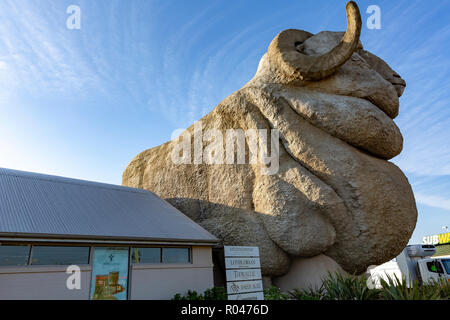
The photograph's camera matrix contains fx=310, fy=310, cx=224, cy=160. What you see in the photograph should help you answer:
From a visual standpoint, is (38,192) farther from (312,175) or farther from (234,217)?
(312,175)

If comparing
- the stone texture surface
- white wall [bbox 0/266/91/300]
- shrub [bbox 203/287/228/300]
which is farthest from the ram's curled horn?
white wall [bbox 0/266/91/300]

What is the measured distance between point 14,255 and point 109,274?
2535 mm

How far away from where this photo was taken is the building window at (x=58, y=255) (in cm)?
827

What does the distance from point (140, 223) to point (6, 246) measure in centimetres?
395

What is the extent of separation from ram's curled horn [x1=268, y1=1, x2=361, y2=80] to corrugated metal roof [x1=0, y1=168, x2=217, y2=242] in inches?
297

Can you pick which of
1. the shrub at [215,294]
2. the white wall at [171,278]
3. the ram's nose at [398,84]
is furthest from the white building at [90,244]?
the ram's nose at [398,84]

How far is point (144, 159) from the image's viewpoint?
1859 cm

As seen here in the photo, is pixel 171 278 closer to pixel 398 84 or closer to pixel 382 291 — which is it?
pixel 382 291

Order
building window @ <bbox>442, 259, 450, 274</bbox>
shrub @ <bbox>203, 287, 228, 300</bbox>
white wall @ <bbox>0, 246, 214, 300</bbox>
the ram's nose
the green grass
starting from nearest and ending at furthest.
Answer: the green grass, white wall @ <bbox>0, 246, 214, 300</bbox>, shrub @ <bbox>203, 287, 228, 300</bbox>, the ram's nose, building window @ <bbox>442, 259, 450, 274</bbox>

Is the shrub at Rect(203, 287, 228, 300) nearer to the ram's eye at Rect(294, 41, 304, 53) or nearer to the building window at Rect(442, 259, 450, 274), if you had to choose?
the ram's eye at Rect(294, 41, 304, 53)

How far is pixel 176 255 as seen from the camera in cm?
1090

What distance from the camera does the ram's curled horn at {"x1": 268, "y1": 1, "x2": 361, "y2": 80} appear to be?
38.9 feet

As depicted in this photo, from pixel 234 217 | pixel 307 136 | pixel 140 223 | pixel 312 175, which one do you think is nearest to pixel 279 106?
pixel 307 136
